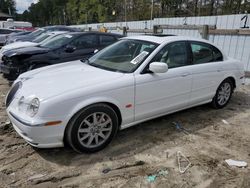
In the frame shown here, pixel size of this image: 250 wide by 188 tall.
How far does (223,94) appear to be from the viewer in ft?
17.0

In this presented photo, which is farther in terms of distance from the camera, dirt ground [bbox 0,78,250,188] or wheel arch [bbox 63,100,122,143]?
wheel arch [bbox 63,100,122,143]

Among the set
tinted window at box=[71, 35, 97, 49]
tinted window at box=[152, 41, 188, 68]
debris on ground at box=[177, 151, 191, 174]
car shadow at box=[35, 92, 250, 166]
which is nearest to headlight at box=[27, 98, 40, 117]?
car shadow at box=[35, 92, 250, 166]

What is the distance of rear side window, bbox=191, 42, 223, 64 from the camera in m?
4.45

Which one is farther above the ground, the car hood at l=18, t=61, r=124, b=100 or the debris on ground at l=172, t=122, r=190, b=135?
the car hood at l=18, t=61, r=124, b=100

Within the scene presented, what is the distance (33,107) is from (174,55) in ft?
8.02

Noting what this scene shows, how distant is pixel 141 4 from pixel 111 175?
119 ft

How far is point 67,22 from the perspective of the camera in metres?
65.9

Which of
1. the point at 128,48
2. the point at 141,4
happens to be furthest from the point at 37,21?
the point at 128,48

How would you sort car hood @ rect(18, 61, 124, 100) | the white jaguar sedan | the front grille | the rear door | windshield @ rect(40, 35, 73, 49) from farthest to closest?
windshield @ rect(40, 35, 73, 49) < the rear door < the front grille < car hood @ rect(18, 61, 124, 100) < the white jaguar sedan

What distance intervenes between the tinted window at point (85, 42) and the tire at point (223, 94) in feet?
13.7

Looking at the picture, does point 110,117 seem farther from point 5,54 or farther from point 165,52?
point 5,54

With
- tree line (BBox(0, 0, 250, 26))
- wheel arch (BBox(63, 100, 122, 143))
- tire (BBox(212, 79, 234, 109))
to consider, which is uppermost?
tree line (BBox(0, 0, 250, 26))

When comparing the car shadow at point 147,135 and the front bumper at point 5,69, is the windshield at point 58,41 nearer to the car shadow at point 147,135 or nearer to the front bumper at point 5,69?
the front bumper at point 5,69

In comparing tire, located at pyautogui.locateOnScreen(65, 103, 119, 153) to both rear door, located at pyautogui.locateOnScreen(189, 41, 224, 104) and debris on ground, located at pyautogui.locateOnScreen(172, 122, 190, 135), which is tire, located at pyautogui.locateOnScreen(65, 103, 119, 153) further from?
rear door, located at pyautogui.locateOnScreen(189, 41, 224, 104)
